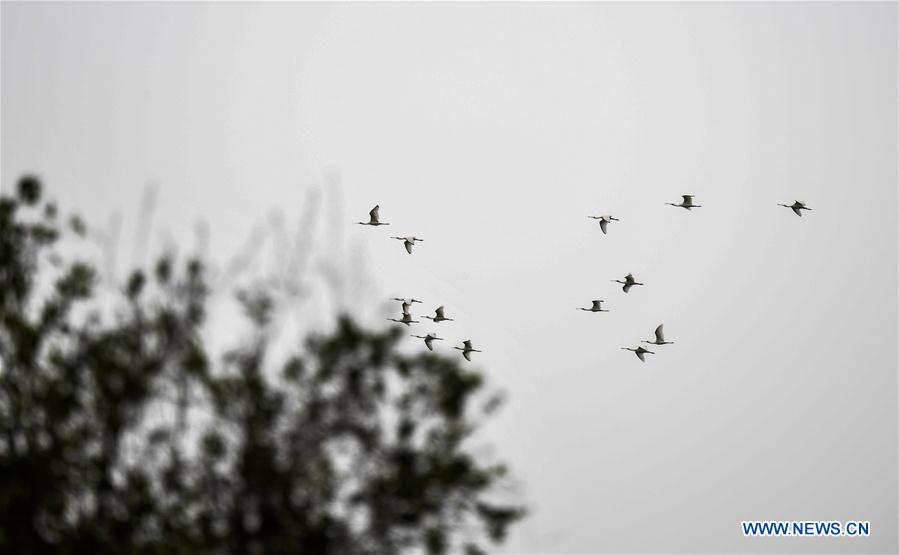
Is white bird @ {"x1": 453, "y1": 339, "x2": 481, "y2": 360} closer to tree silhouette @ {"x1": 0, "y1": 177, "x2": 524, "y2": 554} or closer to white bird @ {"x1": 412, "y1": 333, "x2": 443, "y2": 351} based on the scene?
white bird @ {"x1": 412, "y1": 333, "x2": 443, "y2": 351}

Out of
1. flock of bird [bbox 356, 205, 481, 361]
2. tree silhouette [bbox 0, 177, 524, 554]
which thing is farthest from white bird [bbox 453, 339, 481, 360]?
tree silhouette [bbox 0, 177, 524, 554]

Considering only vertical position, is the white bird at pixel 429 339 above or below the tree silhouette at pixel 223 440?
above

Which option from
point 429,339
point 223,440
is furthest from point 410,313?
point 223,440

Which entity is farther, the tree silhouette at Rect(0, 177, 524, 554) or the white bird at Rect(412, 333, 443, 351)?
the white bird at Rect(412, 333, 443, 351)

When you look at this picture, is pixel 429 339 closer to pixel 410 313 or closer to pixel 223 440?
pixel 410 313

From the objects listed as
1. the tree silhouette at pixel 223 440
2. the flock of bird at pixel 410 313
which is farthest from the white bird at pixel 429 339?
the tree silhouette at pixel 223 440

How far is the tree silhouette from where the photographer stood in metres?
13.3

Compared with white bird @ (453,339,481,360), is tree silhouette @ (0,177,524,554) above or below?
below

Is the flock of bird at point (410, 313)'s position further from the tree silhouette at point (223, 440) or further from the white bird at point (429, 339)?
the tree silhouette at point (223, 440)

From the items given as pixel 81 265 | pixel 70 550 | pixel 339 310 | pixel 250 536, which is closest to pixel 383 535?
pixel 250 536

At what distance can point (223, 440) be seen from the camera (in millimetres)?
13531

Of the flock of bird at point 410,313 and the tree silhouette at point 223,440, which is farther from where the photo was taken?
the flock of bird at point 410,313

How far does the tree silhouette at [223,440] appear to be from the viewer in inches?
525

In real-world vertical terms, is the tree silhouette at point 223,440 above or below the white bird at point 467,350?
below
